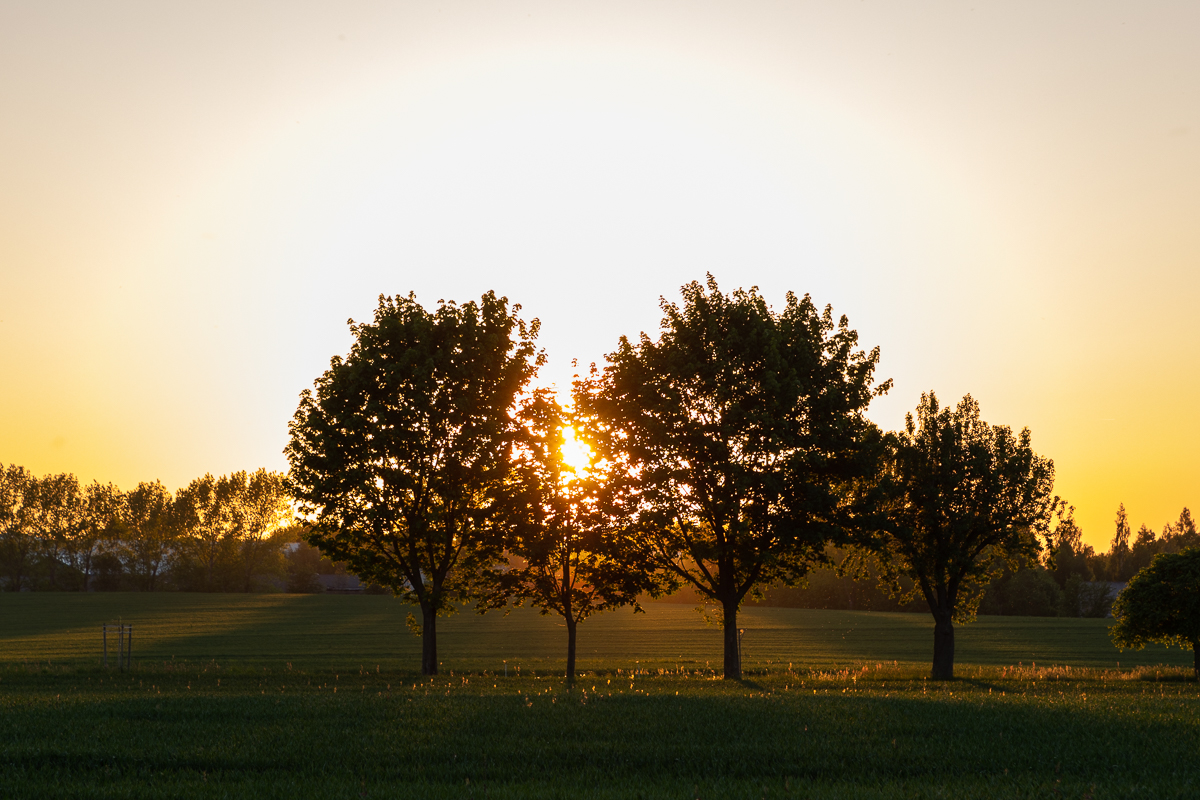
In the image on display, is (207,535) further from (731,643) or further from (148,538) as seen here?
(731,643)

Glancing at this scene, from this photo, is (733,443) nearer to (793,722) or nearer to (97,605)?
(793,722)

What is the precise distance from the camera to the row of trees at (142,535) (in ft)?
455

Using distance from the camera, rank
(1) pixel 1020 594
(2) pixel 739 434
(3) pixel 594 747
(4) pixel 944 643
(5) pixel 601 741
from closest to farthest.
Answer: (3) pixel 594 747, (5) pixel 601 741, (2) pixel 739 434, (4) pixel 944 643, (1) pixel 1020 594

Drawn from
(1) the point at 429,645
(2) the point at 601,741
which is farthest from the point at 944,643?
(2) the point at 601,741

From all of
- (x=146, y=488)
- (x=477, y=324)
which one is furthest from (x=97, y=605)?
(x=477, y=324)

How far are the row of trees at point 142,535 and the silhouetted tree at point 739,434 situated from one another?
12038cm

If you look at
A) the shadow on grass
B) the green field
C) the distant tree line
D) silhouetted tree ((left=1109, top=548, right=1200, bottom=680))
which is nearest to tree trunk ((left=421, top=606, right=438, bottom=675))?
the green field

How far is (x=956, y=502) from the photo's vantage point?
123 ft

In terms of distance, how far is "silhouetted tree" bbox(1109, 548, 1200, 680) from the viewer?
116 ft

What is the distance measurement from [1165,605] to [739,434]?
21.4m

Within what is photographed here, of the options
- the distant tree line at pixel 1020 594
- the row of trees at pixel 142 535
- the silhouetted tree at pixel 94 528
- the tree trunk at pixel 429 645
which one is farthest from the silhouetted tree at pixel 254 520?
the tree trunk at pixel 429 645

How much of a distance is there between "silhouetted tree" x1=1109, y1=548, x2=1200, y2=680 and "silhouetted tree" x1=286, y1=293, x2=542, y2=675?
28.3 m

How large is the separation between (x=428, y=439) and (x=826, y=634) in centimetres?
5979

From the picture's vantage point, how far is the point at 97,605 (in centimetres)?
10462
